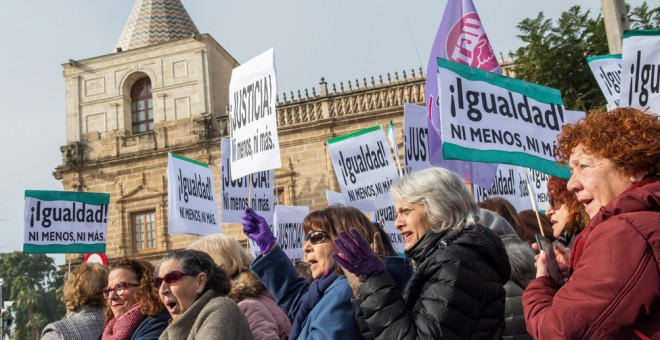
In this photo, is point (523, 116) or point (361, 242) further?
point (523, 116)

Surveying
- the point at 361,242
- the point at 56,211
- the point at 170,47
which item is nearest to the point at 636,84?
the point at 361,242

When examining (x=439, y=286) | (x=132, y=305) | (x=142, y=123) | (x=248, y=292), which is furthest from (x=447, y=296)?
(x=142, y=123)

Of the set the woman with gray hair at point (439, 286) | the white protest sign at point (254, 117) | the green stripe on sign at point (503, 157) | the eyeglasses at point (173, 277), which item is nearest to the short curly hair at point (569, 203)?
the woman with gray hair at point (439, 286)

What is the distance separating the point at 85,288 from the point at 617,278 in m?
4.01

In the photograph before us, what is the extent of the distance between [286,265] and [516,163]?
2.08 m

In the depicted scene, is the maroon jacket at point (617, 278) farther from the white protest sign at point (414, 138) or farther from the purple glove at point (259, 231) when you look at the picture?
the white protest sign at point (414, 138)

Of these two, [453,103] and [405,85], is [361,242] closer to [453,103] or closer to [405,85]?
[453,103]

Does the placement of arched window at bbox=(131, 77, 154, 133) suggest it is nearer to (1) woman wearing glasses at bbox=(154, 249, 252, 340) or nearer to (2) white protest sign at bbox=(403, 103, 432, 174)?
(2) white protest sign at bbox=(403, 103, 432, 174)

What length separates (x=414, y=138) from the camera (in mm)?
8891

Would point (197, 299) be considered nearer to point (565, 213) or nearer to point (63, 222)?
point (565, 213)

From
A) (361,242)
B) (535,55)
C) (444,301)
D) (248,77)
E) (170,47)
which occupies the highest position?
(170,47)

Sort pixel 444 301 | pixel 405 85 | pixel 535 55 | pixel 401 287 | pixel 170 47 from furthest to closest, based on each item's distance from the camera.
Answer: pixel 170 47 < pixel 405 85 < pixel 535 55 < pixel 401 287 < pixel 444 301

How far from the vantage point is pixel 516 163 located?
17.5 ft

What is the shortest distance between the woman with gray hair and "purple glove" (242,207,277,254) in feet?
4.23
